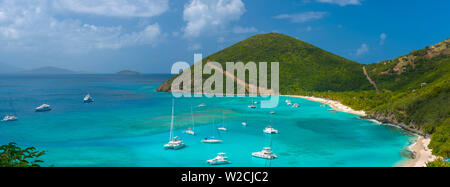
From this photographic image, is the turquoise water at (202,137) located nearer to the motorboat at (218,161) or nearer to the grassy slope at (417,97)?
the motorboat at (218,161)

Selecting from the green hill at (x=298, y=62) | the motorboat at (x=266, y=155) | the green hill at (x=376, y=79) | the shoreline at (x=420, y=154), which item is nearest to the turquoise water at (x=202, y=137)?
the motorboat at (x=266, y=155)

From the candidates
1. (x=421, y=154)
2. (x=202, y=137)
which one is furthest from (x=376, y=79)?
(x=202, y=137)

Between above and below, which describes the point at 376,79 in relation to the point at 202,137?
above

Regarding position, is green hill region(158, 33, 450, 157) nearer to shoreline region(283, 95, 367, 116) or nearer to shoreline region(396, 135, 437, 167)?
shoreline region(396, 135, 437, 167)

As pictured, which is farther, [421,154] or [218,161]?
[421,154]

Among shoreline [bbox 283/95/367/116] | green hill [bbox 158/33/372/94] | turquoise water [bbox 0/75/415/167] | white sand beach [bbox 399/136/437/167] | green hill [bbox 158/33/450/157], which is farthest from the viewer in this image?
green hill [bbox 158/33/372/94]

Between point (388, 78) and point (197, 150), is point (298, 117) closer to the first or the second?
point (197, 150)

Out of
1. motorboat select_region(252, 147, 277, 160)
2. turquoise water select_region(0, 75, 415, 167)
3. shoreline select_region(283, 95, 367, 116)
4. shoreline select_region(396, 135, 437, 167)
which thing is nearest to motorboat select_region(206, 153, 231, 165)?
turquoise water select_region(0, 75, 415, 167)

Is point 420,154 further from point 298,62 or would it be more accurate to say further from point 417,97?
point 298,62

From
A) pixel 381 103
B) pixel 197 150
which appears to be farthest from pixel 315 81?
pixel 197 150

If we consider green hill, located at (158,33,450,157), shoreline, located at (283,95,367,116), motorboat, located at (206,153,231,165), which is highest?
green hill, located at (158,33,450,157)
